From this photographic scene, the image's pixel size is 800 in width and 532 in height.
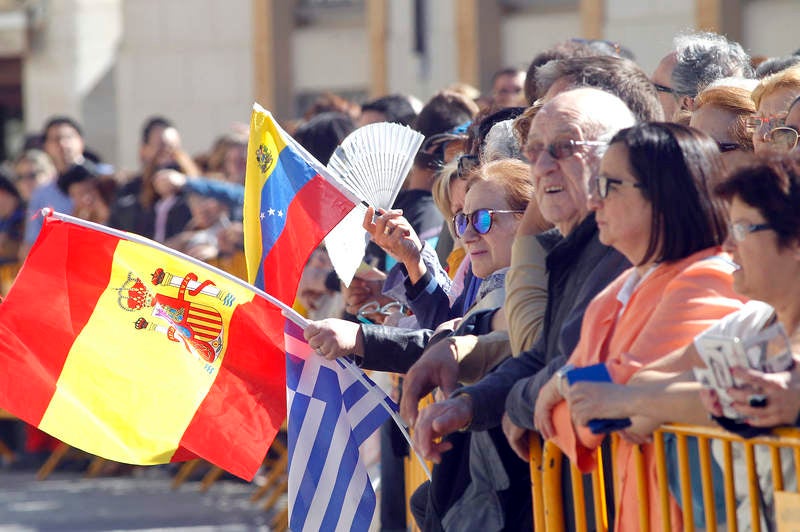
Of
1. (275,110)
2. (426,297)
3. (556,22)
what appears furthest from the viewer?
(275,110)

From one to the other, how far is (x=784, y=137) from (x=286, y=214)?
1.58 meters

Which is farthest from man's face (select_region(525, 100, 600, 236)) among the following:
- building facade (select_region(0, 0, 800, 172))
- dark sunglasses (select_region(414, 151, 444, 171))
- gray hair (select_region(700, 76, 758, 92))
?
building facade (select_region(0, 0, 800, 172))

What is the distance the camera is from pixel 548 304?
3.87m

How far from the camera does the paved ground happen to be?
28.7 feet

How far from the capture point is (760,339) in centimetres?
279

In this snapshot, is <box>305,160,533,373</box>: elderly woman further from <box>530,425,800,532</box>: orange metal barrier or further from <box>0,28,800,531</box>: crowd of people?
<box>530,425,800,532</box>: orange metal barrier

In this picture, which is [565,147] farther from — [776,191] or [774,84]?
[774,84]

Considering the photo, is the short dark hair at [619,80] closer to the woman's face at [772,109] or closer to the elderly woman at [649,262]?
the woman's face at [772,109]

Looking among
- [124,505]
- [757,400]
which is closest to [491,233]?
[757,400]

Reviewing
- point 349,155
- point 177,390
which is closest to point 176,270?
point 177,390

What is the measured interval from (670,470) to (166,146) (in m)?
7.99

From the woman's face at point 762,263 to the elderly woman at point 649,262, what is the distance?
0.20 metres

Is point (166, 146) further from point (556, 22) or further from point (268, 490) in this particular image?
point (556, 22)

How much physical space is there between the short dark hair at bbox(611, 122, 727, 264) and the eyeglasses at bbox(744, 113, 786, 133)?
1121 millimetres
